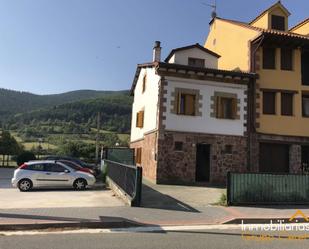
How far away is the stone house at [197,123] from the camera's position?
66.9 feet

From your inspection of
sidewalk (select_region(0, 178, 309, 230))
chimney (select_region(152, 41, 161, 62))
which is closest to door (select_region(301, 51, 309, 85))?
chimney (select_region(152, 41, 161, 62))

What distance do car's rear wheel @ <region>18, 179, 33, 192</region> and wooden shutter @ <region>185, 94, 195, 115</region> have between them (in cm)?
955

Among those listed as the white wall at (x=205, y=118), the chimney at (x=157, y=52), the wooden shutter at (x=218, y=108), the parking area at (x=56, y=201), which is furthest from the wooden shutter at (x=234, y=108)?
the parking area at (x=56, y=201)

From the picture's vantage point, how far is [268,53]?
2275 cm

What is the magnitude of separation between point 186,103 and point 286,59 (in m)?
7.50

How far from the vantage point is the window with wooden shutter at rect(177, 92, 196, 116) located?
823 inches

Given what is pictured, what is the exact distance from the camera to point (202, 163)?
2122 cm

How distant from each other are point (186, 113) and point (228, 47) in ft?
26.0

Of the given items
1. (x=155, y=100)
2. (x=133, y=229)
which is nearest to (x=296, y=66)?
(x=155, y=100)

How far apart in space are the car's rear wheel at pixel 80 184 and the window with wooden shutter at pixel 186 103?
6880 millimetres

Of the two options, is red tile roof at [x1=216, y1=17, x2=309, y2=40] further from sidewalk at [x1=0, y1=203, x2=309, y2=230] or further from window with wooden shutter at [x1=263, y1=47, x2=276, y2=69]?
sidewalk at [x1=0, y1=203, x2=309, y2=230]

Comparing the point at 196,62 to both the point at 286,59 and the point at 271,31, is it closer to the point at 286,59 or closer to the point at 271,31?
the point at 271,31

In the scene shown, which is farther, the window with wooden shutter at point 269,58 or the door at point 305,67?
the door at point 305,67

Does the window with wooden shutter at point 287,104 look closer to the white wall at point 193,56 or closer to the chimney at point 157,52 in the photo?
the white wall at point 193,56
